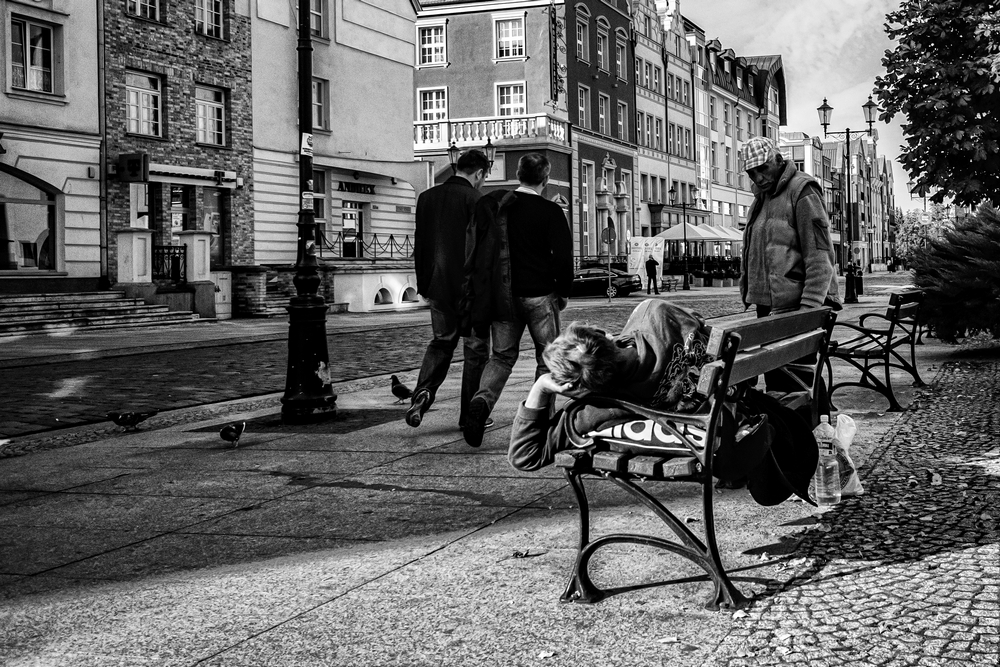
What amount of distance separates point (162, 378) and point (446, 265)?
18.8 feet

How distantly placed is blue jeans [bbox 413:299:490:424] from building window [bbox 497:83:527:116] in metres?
42.1

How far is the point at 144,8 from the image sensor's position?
89.4 feet

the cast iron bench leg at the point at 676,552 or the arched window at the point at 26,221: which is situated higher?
the arched window at the point at 26,221

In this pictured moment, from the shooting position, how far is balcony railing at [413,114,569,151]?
45500 millimetres

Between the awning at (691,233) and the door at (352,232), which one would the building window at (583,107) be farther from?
the door at (352,232)

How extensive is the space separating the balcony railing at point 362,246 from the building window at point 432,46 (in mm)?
15004

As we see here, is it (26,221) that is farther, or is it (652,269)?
(652,269)

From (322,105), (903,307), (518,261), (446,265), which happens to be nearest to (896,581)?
(518,261)

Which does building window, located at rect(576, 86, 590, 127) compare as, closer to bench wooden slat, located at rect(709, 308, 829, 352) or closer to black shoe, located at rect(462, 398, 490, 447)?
black shoe, located at rect(462, 398, 490, 447)

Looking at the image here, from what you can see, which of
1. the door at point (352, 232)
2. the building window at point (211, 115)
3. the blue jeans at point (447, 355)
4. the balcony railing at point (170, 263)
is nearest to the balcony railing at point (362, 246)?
the door at point (352, 232)

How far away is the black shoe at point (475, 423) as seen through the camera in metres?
6.90

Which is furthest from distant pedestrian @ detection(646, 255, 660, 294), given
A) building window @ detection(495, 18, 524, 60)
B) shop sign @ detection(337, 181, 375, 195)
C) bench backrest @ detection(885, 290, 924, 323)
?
bench backrest @ detection(885, 290, 924, 323)

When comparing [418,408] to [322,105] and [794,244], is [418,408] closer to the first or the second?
[794,244]

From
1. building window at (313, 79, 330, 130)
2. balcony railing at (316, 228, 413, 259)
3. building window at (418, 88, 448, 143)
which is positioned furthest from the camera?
building window at (418, 88, 448, 143)
